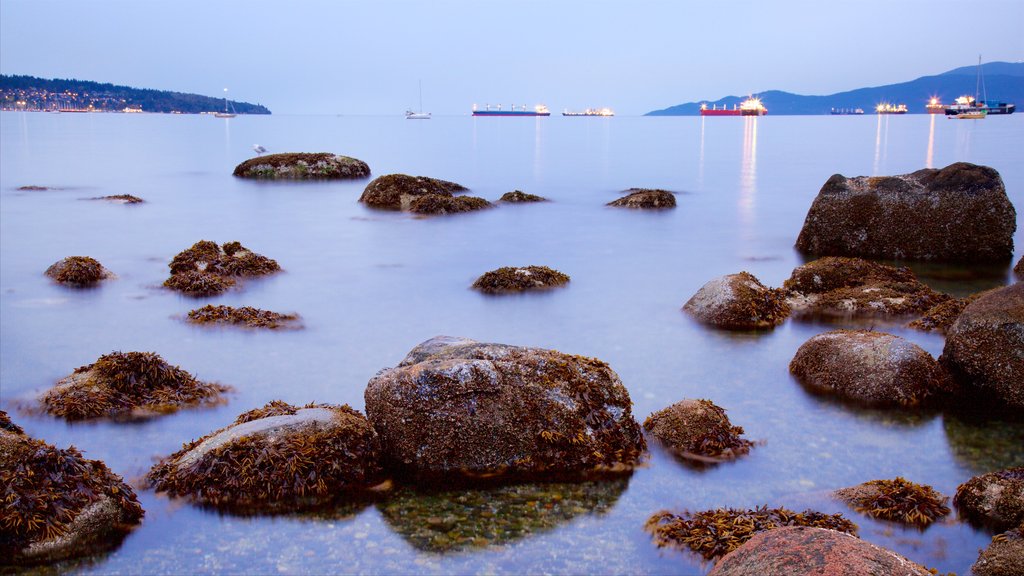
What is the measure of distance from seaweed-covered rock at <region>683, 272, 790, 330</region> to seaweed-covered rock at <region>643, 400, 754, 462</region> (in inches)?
156

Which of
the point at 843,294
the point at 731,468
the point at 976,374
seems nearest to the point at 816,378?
the point at 976,374

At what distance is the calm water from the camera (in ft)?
18.2

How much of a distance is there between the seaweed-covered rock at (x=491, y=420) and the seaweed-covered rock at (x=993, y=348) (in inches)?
150

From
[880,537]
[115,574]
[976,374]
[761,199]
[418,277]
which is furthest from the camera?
[761,199]

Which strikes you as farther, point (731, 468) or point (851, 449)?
point (851, 449)

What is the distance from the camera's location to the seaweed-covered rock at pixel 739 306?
36.7 ft

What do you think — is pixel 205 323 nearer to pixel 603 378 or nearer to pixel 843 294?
pixel 603 378

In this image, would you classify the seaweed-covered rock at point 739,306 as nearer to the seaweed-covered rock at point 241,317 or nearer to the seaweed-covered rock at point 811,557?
the seaweed-covered rock at point 241,317

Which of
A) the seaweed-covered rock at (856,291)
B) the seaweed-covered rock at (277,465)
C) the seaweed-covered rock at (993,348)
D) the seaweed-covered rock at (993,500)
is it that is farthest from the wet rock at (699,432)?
the seaweed-covered rock at (856,291)

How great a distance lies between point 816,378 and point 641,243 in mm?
11541

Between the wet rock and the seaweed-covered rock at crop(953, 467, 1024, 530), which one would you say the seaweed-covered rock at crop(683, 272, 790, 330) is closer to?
the wet rock

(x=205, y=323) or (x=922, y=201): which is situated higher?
(x=922, y=201)

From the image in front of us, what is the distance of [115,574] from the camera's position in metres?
5.13

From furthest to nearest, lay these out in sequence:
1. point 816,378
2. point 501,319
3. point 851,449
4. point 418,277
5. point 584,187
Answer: point 584,187 < point 418,277 < point 501,319 < point 816,378 < point 851,449
